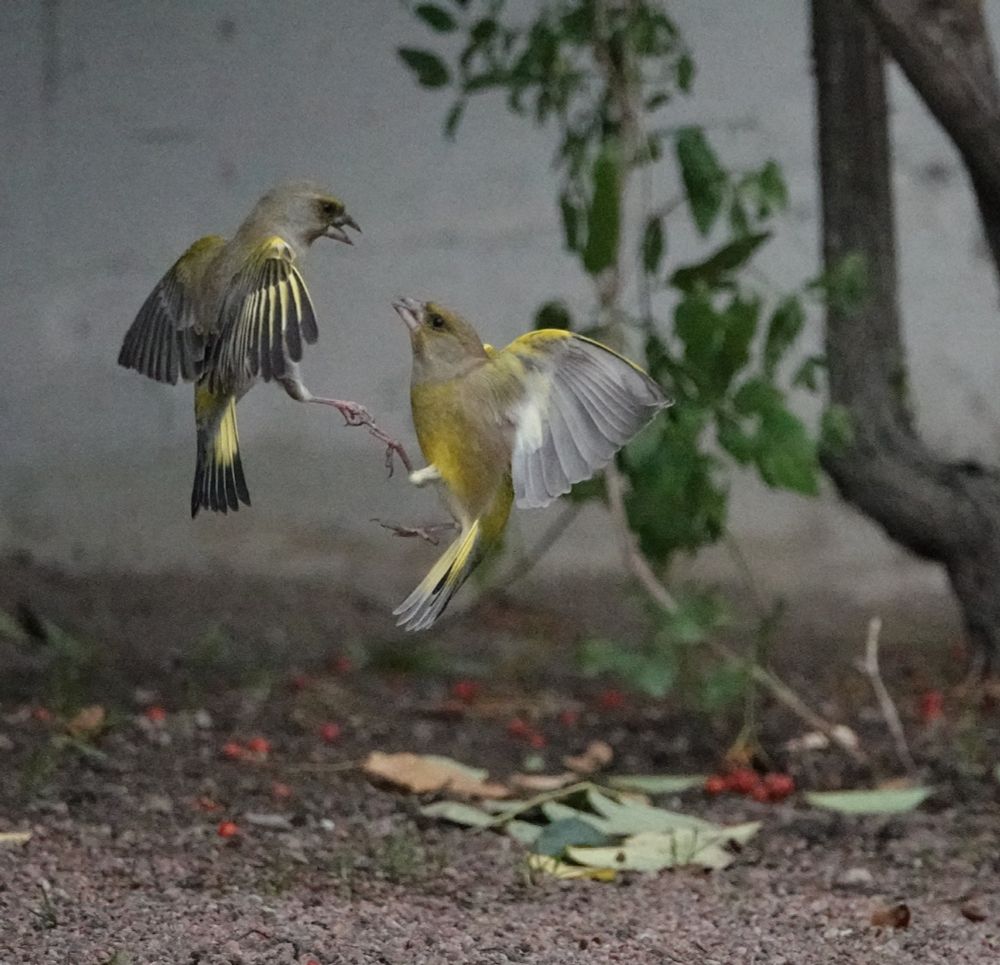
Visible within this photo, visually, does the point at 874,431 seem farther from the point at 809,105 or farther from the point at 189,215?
the point at 189,215

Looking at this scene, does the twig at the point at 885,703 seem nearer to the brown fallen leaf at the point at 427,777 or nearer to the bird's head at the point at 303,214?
the brown fallen leaf at the point at 427,777

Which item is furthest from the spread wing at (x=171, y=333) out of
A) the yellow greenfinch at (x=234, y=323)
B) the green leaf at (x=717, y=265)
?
the green leaf at (x=717, y=265)

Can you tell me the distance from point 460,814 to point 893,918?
0.80m

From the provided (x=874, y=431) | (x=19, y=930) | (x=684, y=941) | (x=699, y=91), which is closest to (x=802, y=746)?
(x=874, y=431)

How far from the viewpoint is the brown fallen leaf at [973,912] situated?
8.43 ft

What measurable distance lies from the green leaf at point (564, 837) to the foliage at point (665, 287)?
49cm

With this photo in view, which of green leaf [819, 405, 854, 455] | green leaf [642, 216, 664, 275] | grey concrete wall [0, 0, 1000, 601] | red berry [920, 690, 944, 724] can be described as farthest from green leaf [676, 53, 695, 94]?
red berry [920, 690, 944, 724]

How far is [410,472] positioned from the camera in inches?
68.9

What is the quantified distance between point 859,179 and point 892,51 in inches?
20.6

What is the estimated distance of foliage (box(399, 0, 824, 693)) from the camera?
10.8ft

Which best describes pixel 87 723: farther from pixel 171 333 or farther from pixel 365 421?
pixel 365 421

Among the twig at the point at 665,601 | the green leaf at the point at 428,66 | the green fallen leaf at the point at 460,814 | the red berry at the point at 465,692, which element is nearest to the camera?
the green fallen leaf at the point at 460,814

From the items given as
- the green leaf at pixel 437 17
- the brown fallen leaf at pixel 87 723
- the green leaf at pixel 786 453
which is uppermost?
the green leaf at pixel 437 17

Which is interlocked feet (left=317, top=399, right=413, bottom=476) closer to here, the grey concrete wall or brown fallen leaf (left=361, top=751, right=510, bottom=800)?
brown fallen leaf (left=361, top=751, right=510, bottom=800)
